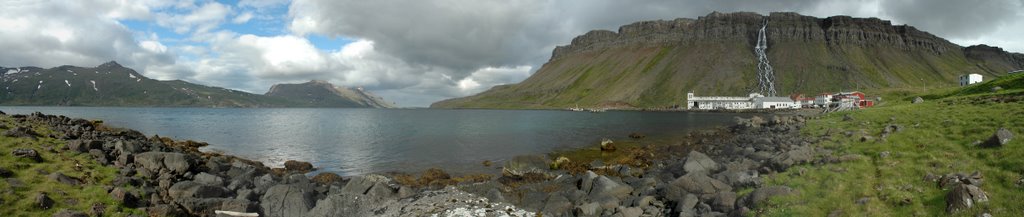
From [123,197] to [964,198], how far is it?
29514mm

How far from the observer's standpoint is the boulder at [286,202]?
2175 cm

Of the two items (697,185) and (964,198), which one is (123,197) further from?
(964,198)

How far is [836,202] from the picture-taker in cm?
1552

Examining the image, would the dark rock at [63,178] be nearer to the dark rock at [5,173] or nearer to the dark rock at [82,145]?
the dark rock at [5,173]

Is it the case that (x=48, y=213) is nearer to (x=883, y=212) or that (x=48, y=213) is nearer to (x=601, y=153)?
(x=883, y=212)

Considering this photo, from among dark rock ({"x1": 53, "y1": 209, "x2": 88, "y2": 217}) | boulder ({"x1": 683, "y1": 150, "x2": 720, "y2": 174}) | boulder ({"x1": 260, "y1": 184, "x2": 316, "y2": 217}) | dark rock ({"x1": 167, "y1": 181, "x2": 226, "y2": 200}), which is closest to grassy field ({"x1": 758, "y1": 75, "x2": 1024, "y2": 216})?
boulder ({"x1": 683, "y1": 150, "x2": 720, "y2": 174})

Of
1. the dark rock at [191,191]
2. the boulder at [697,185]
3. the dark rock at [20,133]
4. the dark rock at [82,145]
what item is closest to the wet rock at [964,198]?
the boulder at [697,185]

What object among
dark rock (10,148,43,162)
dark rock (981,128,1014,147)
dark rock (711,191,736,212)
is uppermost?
dark rock (981,128,1014,147)

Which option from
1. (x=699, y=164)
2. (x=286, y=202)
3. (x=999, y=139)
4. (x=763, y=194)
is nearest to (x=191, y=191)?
(x=286, y=202)

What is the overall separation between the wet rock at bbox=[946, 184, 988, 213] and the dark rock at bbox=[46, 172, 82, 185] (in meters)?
32.4

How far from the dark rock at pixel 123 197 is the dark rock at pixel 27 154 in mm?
7558

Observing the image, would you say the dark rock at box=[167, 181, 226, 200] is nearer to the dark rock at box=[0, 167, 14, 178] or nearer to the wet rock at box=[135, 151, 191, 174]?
the wet rock at box=[135, 151, 191, 174]

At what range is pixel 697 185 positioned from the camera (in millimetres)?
21344

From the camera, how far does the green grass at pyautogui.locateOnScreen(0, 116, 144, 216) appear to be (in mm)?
17312
